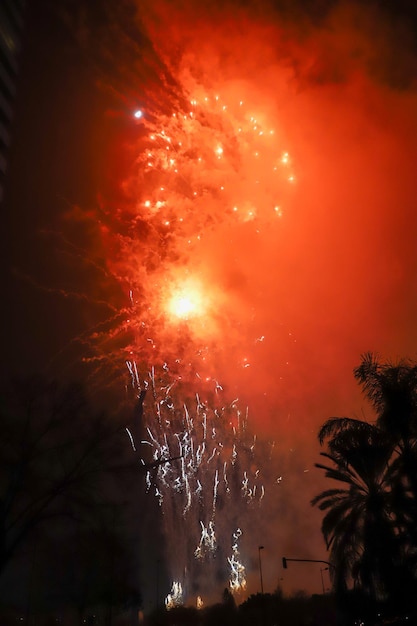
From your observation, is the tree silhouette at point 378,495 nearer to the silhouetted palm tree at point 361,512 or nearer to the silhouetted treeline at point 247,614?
the silhouetted palm tree at point 361,512

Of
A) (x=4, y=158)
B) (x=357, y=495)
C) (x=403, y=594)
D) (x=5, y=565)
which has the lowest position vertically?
(x=403, y=594)

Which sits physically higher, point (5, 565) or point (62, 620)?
point (62, 620)

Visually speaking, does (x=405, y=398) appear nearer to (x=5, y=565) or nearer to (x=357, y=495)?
(x=357, y=495)

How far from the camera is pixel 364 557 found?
68.9ft

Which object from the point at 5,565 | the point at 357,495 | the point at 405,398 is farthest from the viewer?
the point at 357,495

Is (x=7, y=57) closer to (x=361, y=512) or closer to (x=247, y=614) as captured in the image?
(x=361, y=512)

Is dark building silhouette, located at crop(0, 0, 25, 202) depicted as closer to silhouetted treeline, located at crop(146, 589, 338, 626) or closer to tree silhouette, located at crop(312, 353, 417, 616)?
tree silhouette, located at crop(312, 353, 417, 616)

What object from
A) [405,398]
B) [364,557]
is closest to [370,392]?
[405,398]

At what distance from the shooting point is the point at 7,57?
75.9 feet

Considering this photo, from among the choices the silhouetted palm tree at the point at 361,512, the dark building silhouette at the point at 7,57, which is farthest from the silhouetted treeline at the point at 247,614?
the dark building silhouette at the point at 7,57

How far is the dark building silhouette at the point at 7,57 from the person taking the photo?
22.4m

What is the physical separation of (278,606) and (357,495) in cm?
4060

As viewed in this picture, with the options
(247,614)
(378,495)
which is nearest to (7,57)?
(378,495)

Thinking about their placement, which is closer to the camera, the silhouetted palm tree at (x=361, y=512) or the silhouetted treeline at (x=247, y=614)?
the silhouetted palm tree at (x=361, y=512)
